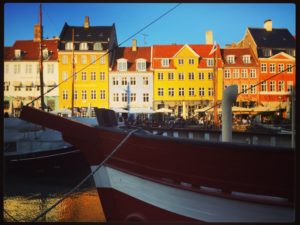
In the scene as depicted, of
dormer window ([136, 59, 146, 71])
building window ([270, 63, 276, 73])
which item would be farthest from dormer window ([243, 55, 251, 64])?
dormer window ([136, 59, 146, 71])

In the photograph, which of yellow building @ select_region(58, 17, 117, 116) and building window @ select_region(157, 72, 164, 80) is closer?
yellow building @ select_region(58, 17, 117, 116)

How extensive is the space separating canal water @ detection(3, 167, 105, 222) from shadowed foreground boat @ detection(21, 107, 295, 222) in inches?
61.1

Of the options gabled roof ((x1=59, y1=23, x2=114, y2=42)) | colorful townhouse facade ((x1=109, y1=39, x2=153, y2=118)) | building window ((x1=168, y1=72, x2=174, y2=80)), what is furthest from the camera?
building window ((x1=168, y1=72, x2=174, y2=80))

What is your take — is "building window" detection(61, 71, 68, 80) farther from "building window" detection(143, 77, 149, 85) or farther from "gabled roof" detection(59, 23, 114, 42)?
"building window" detection(143, 77, 149, 85)

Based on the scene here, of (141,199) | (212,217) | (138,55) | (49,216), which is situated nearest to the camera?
(212,217)

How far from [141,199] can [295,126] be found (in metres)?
1.48

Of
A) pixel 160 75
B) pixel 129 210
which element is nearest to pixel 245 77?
pixel 129 210

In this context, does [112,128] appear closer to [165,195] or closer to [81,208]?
[165,195]

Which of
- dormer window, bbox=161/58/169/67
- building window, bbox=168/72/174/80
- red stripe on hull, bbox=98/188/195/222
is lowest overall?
red stripe on hull, bbox=98/188/195/222

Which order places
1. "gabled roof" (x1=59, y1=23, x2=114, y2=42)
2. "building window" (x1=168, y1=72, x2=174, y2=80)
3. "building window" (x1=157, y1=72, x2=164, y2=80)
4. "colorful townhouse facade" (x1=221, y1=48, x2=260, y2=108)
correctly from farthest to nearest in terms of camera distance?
"building window" (x1=168, y1=72, x2=174, y2=80), "building window" (x1=157, y1=72, x2=164, y2=80), "gabled roof" (x1=59, y1=23, x2=114, y2=42), "colorful townhouse facade" (x1=221, y1=48, x2=260, y2=108)

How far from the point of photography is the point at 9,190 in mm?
6688

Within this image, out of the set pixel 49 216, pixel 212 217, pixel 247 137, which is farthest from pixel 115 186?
pixel 49 216

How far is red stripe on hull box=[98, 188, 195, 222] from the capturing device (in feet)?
9.58

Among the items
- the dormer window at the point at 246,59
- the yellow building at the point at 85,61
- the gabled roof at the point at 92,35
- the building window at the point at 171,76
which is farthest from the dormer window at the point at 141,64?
the dormer window at the point at 246,59
